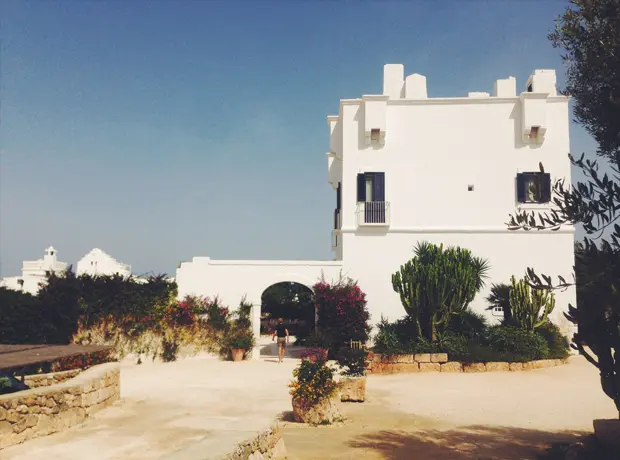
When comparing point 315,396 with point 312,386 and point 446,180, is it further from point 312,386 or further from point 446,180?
point 446,180

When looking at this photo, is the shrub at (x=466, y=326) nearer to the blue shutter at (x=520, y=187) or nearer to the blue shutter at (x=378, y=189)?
the blue shutter at (x=520, y=187)

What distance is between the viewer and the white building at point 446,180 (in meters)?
19.2

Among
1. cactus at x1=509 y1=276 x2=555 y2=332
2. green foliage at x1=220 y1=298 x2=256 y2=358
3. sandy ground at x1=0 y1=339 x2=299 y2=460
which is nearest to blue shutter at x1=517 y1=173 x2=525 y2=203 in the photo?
cactus at x1=509 y1=276 x2=555 y2=332

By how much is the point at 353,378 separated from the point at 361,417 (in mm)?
1352

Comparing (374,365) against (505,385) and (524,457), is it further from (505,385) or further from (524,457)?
(524,457)

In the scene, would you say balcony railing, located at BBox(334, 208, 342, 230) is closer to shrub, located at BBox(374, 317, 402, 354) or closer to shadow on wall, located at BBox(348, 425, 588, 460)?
shrub, located at BBox(374, 317, 402, 354)

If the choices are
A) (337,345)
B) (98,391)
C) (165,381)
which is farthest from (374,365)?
(98,391)

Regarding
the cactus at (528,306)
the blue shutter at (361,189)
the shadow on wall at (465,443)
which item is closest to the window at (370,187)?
the blue shutter at (361,189)

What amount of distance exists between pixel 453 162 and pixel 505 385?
382 inches

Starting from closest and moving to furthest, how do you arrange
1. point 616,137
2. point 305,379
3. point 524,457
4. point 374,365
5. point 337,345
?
1. point 616,137
2. point 524,457
3. point 305,379
4. point 374,365
5. point 337,345

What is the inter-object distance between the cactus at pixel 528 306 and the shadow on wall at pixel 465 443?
8.90 metres

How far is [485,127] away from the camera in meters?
19.9

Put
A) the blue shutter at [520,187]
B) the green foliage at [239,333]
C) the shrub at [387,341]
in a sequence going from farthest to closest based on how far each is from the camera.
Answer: the blue shutter at [520,187] → the green foliage at [239,333] → the shrub at [387,341]

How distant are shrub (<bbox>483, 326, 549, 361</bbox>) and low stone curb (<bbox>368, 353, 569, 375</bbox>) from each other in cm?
37
